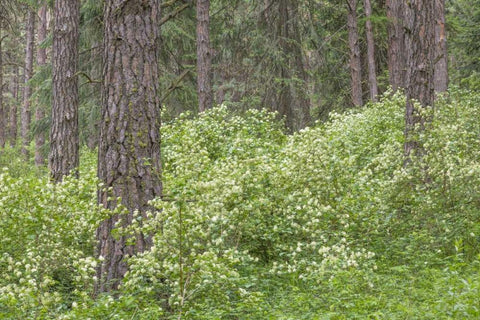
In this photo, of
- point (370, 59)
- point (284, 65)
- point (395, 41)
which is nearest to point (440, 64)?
point (395, 41)

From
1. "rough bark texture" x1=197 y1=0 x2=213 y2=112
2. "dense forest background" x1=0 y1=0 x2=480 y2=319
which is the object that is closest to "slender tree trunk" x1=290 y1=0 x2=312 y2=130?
"rough bark texture" x1=197 y1=0 x2=213 y2=112

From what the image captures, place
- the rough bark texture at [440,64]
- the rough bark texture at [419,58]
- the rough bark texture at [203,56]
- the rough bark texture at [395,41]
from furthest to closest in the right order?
the rough bark texture at [395,41]
the rough bark texture at [440,64]
the rough bark texture at [203,56]
the rough bark texture at [419,58]

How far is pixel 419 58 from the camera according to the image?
9.62m

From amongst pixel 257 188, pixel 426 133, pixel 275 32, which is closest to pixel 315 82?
pixel 275 32

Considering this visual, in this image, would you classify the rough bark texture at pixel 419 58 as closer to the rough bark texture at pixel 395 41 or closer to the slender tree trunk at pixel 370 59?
the rough bark texture at pixel 395 41

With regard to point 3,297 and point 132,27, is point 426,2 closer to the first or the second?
point 132,27

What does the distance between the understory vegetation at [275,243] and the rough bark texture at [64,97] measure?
128 inches

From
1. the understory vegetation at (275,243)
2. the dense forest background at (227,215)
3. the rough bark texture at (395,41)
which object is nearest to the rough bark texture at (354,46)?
the rough bark texture at (395,41)

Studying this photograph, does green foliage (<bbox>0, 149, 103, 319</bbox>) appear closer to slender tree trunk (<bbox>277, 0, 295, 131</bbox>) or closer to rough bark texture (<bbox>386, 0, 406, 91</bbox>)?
rough bark texture (<bbox>386, 0, 406, 91</bbox>)

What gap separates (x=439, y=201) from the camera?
7.68 m

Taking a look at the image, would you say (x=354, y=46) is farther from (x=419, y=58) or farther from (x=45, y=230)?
(x=45, y=230)

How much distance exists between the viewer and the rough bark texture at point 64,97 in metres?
11.2

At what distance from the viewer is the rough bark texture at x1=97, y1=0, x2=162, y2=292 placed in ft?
20.6

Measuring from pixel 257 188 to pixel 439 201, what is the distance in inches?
101
